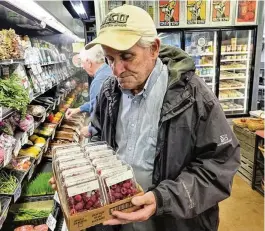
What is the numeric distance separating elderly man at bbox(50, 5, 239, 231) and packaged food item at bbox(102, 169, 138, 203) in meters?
0.06

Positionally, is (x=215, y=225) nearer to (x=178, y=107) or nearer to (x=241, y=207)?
(x=178, y=107)

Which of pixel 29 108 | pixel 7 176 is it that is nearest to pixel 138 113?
pixel 7 176

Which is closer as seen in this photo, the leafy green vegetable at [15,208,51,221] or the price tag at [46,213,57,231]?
the price tag at [46,213,57,231]

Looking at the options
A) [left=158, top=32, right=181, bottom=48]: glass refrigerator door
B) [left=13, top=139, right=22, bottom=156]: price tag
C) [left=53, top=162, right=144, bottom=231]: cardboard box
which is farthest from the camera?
[left=158, top=32, right=181, bottom=48]: glass refrigerator door

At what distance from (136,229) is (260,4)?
5871 millimetres

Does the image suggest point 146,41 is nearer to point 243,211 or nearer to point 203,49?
point 243,211

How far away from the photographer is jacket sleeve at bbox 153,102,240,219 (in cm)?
122

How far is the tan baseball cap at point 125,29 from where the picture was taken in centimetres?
122

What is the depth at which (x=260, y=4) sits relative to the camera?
19.4ft

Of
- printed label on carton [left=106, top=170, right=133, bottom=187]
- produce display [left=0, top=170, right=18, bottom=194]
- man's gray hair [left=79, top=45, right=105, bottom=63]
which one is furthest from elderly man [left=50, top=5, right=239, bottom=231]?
man's gray hair [left=79, top=45, right=105, bottom=63]

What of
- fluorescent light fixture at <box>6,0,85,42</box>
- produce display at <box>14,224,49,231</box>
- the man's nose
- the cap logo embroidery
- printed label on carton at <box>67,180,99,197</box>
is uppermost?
fluorescent light fixture at <box>6,0,85,42</box>

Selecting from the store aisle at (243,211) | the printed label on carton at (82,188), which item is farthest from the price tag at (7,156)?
the store aisle at (243,211)

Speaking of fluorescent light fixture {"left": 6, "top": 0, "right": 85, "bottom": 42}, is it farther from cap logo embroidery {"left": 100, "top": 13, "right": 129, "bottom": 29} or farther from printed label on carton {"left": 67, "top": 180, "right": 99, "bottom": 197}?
printed label on carton {"left": 67, "top": 180, "right": 99, "bottom": 197}

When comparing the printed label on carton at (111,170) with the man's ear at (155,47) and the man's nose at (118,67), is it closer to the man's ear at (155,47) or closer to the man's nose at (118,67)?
the man's nose at (118,67)
